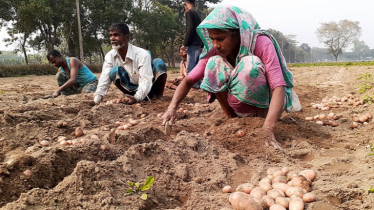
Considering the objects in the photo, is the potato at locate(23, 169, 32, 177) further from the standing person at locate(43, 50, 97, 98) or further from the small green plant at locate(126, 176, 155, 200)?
the standing person at locate(43, 50, 97, 98)

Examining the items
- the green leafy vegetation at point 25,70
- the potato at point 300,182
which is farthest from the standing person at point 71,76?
the green leafy vegetation at point 25,70

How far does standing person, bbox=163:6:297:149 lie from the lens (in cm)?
227

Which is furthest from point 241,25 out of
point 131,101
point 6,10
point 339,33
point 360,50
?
point 360,50

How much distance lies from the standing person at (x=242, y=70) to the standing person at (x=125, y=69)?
1.73 m

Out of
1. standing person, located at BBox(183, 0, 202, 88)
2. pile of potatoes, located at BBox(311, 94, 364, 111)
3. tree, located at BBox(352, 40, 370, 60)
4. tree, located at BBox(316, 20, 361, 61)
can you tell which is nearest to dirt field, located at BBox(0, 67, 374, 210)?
pile of potatoes, located at BBox(311, 94, 364, 111)

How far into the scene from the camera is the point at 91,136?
263 cm

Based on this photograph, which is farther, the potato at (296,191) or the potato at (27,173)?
the potato at (27,173)

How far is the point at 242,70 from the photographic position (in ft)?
7.95

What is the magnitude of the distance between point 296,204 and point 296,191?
0.12 metres

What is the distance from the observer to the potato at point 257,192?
4.86 feet

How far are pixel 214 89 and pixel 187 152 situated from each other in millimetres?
774

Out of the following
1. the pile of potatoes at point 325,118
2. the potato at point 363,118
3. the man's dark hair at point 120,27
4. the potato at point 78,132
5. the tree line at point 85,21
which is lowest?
the pile of potatoes at point 325,118

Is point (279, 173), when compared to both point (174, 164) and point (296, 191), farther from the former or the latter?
point (174, 164)

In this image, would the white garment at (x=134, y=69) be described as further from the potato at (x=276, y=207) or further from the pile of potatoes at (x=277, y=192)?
the potato at (x=276, y=207)
